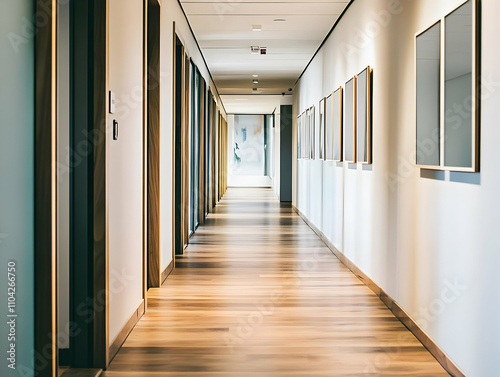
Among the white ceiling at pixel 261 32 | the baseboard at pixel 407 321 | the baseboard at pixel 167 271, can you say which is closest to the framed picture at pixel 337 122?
the white ceiling at pixel 261 32

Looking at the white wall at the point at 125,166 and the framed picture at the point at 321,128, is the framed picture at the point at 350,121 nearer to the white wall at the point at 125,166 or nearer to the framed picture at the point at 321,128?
the framed picture at the point at 321,128

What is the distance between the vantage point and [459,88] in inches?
113

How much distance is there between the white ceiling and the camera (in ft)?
20.4

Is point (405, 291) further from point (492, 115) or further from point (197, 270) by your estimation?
point (197, 270)

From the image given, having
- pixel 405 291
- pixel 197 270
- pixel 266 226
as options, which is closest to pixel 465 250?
pixel 405 291

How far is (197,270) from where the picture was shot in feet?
19.2

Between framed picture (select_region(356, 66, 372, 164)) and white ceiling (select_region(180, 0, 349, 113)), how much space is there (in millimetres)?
1219

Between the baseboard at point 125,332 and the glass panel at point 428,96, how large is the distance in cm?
201

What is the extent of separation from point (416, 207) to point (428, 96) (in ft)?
2.33

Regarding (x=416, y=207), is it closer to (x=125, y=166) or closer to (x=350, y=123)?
(x=125, y=166)

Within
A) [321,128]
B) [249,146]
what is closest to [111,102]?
[321,128]

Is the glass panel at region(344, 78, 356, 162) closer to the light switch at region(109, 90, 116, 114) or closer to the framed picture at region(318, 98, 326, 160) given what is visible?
the framed picture at region(318, 98, 326, 160)

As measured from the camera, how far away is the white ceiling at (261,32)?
244 inches

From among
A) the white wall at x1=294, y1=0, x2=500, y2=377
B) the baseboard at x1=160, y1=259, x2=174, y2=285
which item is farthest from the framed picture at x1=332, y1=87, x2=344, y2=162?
the baseboard at x1=160, y1=259, x2=174, y2=285
